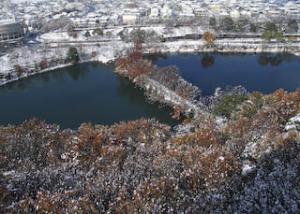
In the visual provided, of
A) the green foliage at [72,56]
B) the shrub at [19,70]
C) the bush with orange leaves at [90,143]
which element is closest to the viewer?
the bush with orange leaves at [90,143]

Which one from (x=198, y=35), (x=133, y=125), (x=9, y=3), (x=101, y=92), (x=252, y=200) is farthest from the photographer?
(x=9, y=3)

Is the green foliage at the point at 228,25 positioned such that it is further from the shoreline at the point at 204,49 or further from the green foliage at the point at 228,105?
the green foliage at the point at 228,105

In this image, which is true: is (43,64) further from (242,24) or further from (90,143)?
Result: (242,24)

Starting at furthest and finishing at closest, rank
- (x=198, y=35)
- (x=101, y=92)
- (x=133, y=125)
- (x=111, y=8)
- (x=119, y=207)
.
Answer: (x=111, y=8), (x=198, y=35), (x=101, y=92), (x=133, y=125), (x=119, y=207)

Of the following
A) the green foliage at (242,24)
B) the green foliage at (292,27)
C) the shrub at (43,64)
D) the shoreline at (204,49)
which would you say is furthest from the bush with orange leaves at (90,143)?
the green foliage at (292,27)

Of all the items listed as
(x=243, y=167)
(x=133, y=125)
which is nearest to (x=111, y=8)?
(x=133, y=125)

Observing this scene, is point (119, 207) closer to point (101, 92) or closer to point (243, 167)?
point (243, 167)

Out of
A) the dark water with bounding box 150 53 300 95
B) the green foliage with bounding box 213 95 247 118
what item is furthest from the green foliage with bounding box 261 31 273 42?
the green foliage with bounding box 213 95 247 118
